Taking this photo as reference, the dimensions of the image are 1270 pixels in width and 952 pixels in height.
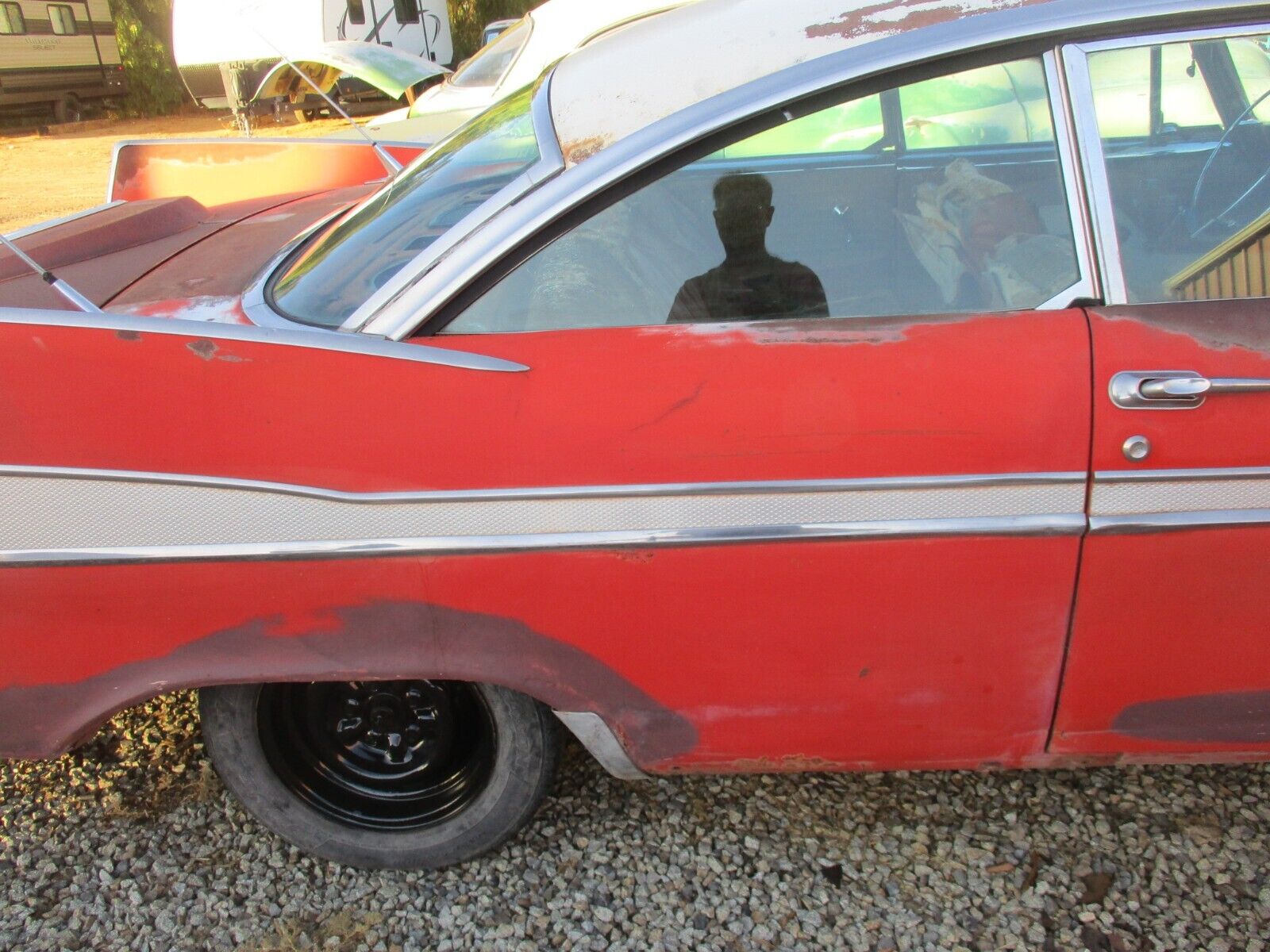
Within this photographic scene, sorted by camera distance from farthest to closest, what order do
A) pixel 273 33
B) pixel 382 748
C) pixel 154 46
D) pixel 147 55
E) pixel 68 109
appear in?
pixel 154 46 < pixel 147 55 < pixel 68 109 < pixel 273 33 < pixel 382 748

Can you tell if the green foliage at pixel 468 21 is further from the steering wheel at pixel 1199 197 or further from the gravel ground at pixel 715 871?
the steering wheel at pixel 1199 197

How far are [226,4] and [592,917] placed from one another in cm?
1263

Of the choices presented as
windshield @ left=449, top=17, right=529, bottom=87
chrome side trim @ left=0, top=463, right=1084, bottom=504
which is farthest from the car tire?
windshield @ left=449, top=17, right=529, bottom=87

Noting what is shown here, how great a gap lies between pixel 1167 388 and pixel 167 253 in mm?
2406

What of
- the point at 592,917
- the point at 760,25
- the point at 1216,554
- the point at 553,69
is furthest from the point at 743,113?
the point at 592,917

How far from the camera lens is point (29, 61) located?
17.5 meters

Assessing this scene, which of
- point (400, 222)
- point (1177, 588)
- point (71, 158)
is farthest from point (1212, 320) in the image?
point (71, 158)

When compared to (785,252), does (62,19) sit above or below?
above

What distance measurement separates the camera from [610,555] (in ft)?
6.33

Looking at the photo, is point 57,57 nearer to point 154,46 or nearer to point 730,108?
Answer: point 154,46

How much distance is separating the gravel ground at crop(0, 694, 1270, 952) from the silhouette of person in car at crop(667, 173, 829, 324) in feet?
4.08

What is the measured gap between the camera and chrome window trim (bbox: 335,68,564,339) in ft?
6.47

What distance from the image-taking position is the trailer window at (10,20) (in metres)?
16.3

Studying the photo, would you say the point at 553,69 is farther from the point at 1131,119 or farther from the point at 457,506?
the point at 1131,119
